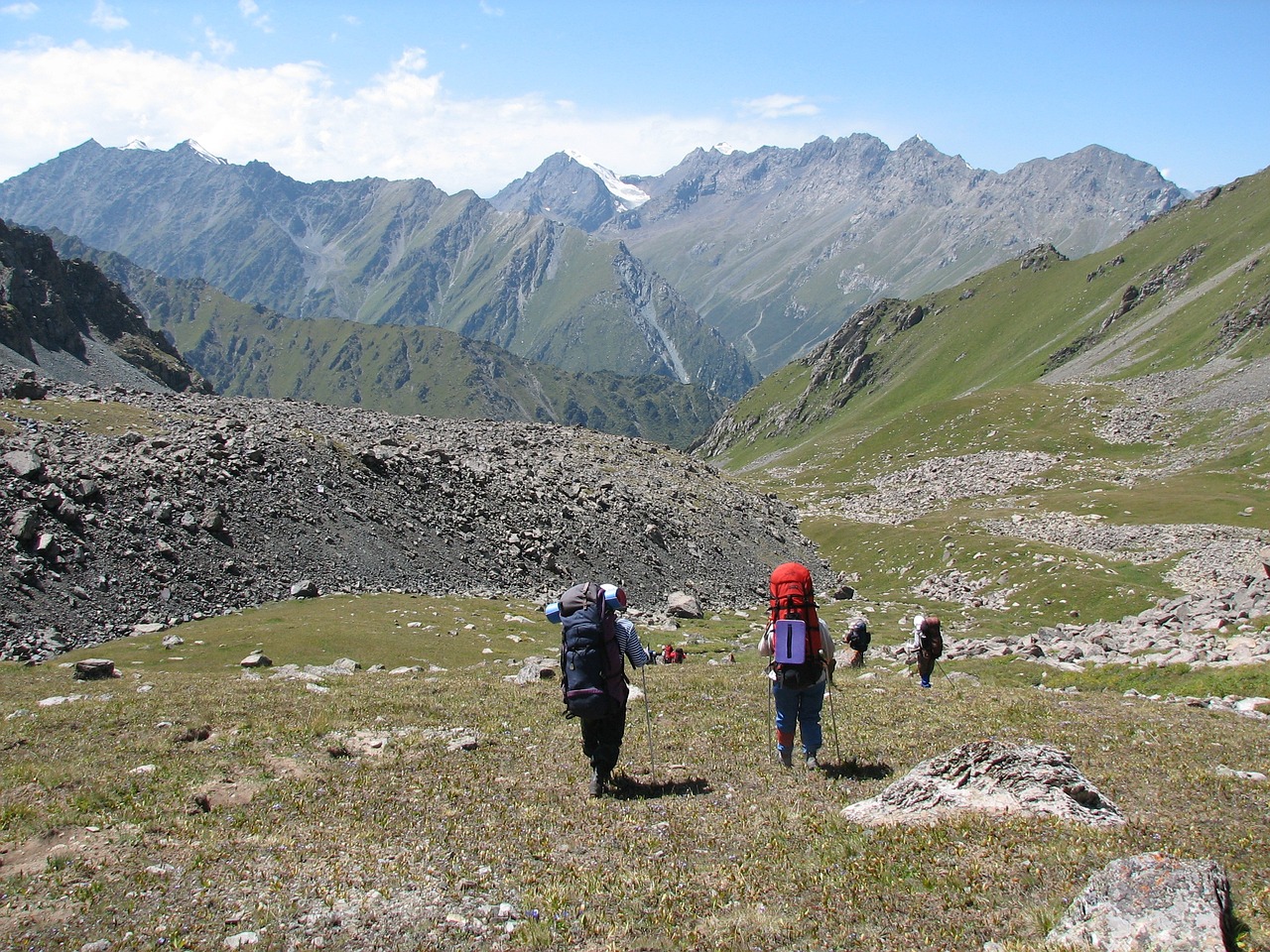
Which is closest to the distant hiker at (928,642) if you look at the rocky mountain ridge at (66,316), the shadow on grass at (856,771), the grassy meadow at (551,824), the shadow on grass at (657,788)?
the grassy meadow at (551,824)

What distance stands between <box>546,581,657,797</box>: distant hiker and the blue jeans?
8.98 ft

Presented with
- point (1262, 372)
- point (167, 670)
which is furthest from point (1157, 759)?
point (1262, 372)

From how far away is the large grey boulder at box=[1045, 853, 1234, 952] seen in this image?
6.77 metres

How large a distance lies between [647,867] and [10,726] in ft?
47.0

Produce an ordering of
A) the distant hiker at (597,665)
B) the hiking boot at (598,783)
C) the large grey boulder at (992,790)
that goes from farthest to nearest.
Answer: the distant hiker at (597,665) < the hiking boot at (598,783) < the large grey boulder at (992,790)

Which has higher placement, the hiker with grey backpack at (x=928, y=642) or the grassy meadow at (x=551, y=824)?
the grassy meadow at (x=551, y=824)

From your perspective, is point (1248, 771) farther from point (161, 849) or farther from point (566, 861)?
point (161, 849)

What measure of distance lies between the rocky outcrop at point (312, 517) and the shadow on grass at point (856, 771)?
3272 centimetres

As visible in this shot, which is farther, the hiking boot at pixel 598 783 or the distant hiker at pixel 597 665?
the distant hiker at pixel 597 665

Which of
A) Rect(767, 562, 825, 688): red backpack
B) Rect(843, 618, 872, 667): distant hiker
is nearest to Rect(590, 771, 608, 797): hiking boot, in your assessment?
Rect(767, 562, 825, 688): red backpack

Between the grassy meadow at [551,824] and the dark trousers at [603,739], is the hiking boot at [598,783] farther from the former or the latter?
the grassy meadow at [551,824]

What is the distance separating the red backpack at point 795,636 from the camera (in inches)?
535

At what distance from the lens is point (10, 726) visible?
16.0 meters

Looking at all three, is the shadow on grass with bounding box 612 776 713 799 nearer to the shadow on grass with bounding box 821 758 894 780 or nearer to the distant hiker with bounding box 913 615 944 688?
the shadow on grass with bounding box 821 758 894 780
